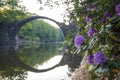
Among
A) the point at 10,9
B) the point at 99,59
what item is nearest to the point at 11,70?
the point at 99,59

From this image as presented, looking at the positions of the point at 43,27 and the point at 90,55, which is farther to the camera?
the point at 43,27

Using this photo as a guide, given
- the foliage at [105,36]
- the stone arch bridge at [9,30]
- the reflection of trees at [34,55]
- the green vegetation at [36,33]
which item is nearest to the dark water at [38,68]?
the reflection of trees at [34,55]

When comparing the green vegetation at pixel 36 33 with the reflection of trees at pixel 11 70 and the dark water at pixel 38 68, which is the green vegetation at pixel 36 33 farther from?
the reflection of trees at pixel 11 70

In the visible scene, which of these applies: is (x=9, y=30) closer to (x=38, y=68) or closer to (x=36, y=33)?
(x=36, y=33)

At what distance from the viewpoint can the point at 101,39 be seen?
188 cm

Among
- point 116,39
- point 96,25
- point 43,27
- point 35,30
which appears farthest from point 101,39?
point 43,27

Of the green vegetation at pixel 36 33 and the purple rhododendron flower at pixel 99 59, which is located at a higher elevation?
the green vegetation at pixel 36 33

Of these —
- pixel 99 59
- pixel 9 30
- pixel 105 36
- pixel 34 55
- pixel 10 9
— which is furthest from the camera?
pixel 9 30

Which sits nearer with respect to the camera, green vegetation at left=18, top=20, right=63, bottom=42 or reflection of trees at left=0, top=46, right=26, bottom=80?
reflection of trees at left=0, top=46, right=26, bottom=80

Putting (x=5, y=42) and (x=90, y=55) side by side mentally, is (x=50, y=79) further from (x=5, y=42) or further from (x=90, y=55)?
(x=5, y=42)

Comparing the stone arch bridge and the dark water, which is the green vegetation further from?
the dark water

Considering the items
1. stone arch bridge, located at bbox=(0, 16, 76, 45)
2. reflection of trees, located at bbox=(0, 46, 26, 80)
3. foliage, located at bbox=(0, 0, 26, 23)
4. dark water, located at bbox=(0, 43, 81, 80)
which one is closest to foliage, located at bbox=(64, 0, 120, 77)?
dark water, located at bbox=(0, 43, 81, 80)

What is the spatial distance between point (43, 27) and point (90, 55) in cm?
6761

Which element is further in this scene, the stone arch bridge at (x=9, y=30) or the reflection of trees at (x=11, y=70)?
the stone arch bridge at (x=9, y=30)
